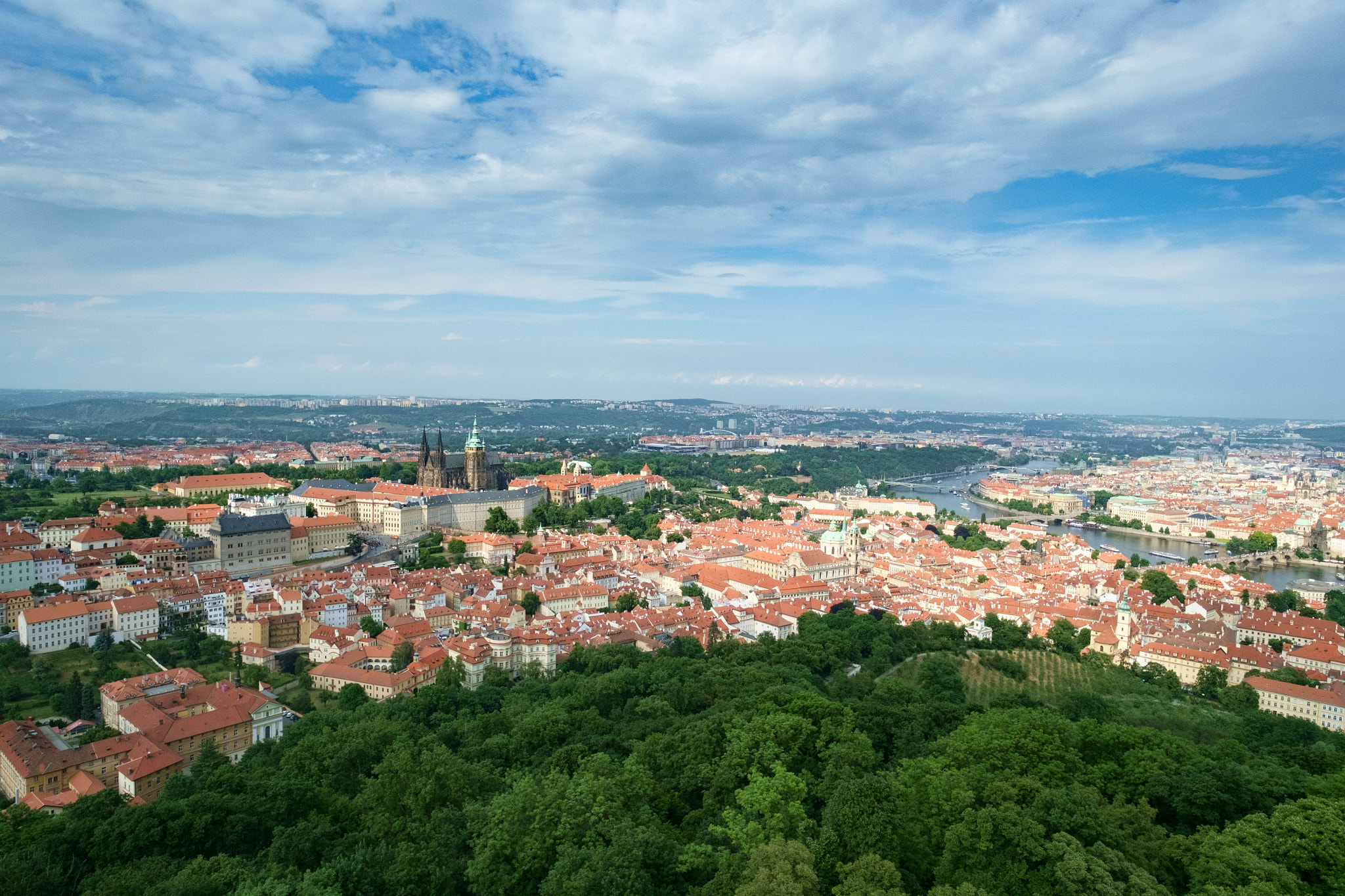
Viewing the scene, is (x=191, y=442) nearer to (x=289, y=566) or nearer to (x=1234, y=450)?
(x=289, y=566)

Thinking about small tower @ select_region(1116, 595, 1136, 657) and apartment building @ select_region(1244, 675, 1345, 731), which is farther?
small tower @ select_region(1116, 595, 1136, 657)

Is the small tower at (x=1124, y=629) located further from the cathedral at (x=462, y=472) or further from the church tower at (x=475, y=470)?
the church tower at (x=475, y=470)

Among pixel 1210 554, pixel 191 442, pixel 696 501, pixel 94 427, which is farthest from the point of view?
pixel 94 427

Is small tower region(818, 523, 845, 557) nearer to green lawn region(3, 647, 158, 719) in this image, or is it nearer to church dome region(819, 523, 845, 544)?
church dome region(819, 523, 845, 544)

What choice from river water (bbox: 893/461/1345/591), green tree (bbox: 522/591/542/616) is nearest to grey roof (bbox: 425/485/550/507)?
green tree (bbox: 522/591/542/616)

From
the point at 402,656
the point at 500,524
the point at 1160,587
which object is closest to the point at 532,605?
the point at 402,656

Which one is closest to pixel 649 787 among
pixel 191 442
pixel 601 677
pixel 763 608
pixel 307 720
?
pixel 601 677

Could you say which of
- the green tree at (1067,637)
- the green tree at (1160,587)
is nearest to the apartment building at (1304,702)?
the green tree at (1067,637)

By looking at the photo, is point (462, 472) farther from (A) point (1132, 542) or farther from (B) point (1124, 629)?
(A) point (1132, 542)
